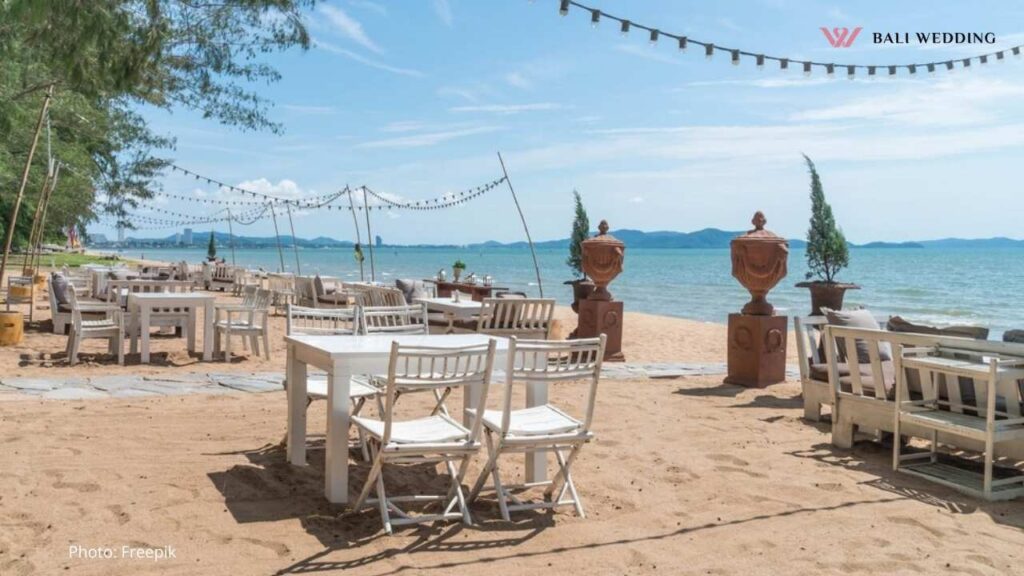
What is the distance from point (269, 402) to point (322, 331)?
4.58 ft

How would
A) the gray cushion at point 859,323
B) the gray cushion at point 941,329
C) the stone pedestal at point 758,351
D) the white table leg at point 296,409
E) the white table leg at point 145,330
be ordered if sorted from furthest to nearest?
the white table leg at point 145,330
the stone pedestal at point 758,351
the gray cushion at point 859,323
the gray cushion at point 941,329
the white table leg at point 296,409

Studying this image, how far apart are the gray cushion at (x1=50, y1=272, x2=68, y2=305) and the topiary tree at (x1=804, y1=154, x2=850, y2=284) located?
9.97 metres

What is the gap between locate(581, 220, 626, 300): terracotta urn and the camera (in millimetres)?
Result: 9523

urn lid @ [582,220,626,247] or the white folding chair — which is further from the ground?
urn lid @ [582,220,626,247]

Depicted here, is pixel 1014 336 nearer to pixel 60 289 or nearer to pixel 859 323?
pixel 859 323

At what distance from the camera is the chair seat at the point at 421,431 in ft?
11.5

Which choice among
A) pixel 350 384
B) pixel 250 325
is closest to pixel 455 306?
pixel 250 325

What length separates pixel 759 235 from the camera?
7.93m

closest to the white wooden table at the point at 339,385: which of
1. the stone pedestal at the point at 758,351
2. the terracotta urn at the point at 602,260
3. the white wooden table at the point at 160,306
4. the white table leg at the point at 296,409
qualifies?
the white table leg at the point at 296,409

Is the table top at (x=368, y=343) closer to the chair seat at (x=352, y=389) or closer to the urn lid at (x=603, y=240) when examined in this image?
the chair seat at (x=352, y=389)

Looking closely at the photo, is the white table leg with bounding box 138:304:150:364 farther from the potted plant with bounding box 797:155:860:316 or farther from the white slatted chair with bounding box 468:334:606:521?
the potted plant with bounding box 797:155:860:316

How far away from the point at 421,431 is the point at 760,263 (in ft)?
16.3

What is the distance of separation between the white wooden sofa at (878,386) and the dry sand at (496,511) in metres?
0.20

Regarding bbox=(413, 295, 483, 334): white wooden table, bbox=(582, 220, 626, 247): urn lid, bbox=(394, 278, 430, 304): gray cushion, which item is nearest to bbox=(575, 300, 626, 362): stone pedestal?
bbox=(582, 220, 626, 247): urn lid
